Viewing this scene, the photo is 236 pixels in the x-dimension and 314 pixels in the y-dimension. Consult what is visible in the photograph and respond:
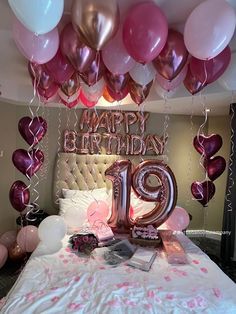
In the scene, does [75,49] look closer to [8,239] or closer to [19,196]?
[19,196]

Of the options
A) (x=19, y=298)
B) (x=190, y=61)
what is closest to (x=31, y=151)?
(x=19, y=298)

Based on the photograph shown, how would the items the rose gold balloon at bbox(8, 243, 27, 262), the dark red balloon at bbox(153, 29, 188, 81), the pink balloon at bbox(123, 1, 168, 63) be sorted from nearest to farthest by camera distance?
the pink balloon at bbox(123, 1, 168, 63) < the dark red balloon at bbox(153, 29, 188, 81) < the rose gold balloon at bbox(8, 243, 27, 262)

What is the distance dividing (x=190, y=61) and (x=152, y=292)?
184 cm

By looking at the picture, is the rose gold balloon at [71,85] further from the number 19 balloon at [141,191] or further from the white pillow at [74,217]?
the white pillow at [74,217]

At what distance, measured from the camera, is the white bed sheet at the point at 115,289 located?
4.50ft

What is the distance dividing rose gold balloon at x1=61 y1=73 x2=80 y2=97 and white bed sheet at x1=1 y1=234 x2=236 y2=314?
1.51 meters

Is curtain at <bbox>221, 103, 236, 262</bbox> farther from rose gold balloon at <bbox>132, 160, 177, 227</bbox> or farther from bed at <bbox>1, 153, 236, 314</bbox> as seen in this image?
bed at <bbox>1, 153, 236, 314</bbox>

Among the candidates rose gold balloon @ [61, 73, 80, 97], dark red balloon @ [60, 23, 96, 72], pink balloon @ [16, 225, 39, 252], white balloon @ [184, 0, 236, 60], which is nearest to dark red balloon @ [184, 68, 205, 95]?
white balloon @ [184, 0, 236, 60]

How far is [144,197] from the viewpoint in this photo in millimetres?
2504

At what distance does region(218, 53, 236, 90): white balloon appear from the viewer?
2.16 metres

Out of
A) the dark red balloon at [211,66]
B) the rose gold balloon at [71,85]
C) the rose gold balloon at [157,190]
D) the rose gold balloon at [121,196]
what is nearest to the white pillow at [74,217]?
the rose gold balloon at [121,196]

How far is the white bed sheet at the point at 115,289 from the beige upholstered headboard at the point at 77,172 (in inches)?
59.0

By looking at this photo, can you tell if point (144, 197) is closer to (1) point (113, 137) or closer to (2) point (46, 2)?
(1) point (113, 137)

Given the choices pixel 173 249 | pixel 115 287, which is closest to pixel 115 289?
pixel 115 287
